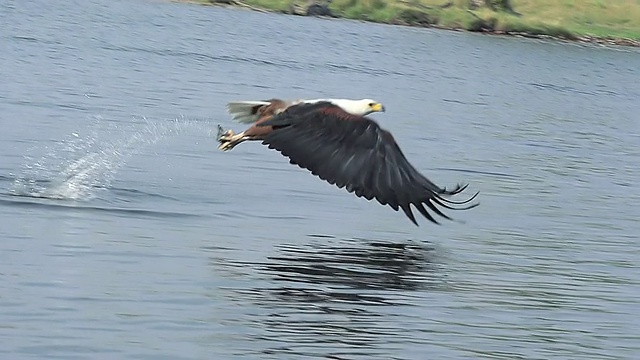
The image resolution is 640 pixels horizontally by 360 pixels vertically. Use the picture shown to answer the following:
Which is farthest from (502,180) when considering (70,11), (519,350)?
(70,11)

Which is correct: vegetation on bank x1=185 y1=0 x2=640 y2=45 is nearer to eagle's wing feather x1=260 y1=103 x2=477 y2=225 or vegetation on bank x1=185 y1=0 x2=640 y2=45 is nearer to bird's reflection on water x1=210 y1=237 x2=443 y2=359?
bird's reflection on water x1=210 y1=237 x2=443 y2=359

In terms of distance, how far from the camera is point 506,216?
1396 cm

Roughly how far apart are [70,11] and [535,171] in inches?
903

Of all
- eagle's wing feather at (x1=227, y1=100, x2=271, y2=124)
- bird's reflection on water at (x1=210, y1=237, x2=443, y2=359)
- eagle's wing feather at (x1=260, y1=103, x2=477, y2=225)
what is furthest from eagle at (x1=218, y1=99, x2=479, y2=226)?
eagle's wing feather at (x1=227, y1=100, x2=271, y2=124)

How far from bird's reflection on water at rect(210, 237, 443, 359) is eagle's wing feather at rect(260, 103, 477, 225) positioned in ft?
1.69

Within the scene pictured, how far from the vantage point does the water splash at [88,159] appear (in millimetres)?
13062

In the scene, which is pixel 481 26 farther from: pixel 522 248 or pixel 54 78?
pixel 522 248

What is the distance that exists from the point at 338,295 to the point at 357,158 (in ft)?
3.83

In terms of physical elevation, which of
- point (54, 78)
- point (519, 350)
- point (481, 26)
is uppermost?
point (481, 26)

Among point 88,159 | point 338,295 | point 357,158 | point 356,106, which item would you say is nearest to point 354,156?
point 357,158

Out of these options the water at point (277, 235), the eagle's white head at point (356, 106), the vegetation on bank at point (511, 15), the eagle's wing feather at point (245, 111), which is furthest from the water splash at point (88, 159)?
the vegetation on bank at point (511, 15)

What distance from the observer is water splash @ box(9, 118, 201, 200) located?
42.9 ft

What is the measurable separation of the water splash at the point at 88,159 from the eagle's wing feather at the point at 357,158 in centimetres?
260

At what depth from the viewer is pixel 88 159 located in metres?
15.6
